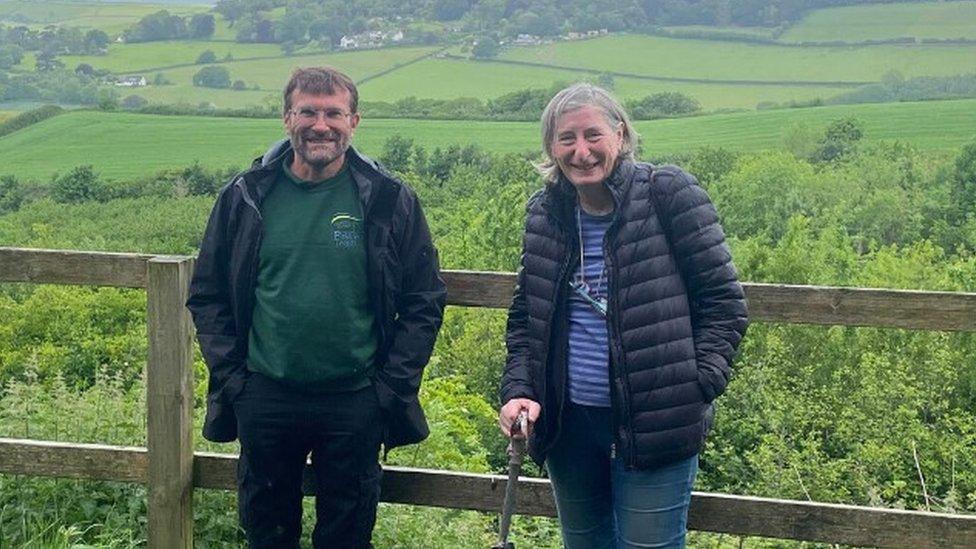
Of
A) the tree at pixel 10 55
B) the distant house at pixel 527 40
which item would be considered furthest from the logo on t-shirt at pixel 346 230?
the distant house at pixel 527 40

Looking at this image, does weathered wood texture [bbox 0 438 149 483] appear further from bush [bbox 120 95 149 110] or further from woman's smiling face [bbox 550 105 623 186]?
bush [bbox 120 95 149 110]

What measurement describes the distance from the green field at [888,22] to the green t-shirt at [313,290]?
10953 cm

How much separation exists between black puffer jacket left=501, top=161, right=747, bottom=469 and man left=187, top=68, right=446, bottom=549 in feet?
1.97

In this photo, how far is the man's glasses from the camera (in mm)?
3896

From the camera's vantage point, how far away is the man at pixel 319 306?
390 centimetres

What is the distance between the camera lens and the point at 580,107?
3568mm

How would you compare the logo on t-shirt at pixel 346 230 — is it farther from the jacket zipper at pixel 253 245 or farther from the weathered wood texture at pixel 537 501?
the weathered wood texture at pixel 537 501

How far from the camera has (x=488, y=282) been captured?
14.1 ft

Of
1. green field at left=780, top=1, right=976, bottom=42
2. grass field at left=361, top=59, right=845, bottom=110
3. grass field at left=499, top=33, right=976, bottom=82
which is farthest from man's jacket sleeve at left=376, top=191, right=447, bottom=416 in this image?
green field at left=780, top=1, right=976, bottom=42

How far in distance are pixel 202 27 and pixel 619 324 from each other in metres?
122

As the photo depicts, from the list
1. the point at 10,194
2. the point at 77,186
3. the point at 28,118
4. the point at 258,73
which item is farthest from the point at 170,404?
the point at 258,73

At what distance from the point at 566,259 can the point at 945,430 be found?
1562 cm

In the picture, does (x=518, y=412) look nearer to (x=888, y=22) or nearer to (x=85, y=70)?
(x=85, y=70)

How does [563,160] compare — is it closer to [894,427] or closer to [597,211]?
[597,211]
